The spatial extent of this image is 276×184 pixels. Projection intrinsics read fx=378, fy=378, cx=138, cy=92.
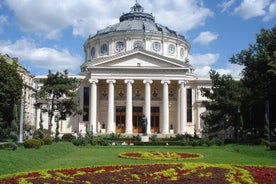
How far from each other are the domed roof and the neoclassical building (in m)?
0.20

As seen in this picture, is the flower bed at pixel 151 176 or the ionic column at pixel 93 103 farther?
the ionic column at pixel 93 103

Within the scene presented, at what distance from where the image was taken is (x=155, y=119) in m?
67.0

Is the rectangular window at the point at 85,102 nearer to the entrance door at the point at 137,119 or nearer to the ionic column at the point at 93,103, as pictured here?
the ionic column at the point at 93,103

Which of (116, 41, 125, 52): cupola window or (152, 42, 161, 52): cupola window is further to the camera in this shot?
(152, 42, 161, 52): cupola window

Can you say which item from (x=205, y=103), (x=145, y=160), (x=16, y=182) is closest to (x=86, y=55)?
(x=205, y=103)

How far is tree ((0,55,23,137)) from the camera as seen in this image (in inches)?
1710

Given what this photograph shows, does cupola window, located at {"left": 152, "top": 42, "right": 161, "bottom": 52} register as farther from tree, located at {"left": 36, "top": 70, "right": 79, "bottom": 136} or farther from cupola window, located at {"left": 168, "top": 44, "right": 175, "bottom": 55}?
tree, located at {"left": 36, "top": 70, "right": 79, "bottom": 136}

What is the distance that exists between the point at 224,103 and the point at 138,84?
2221cm

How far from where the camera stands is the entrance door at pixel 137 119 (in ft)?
216

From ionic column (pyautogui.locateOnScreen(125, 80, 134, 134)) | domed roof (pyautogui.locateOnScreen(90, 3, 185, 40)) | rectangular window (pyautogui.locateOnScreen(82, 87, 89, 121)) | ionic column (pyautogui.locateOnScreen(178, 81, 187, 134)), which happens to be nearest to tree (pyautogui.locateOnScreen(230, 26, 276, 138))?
ionic column (pyautogui.locateOnScreen(178, 81, 187, 134))

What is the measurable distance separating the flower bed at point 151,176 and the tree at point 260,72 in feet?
69.5

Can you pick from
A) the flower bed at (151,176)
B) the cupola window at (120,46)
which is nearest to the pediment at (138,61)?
the cupola window at (120,46)

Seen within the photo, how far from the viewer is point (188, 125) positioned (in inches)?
2689

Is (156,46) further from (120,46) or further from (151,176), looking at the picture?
(151,176)
